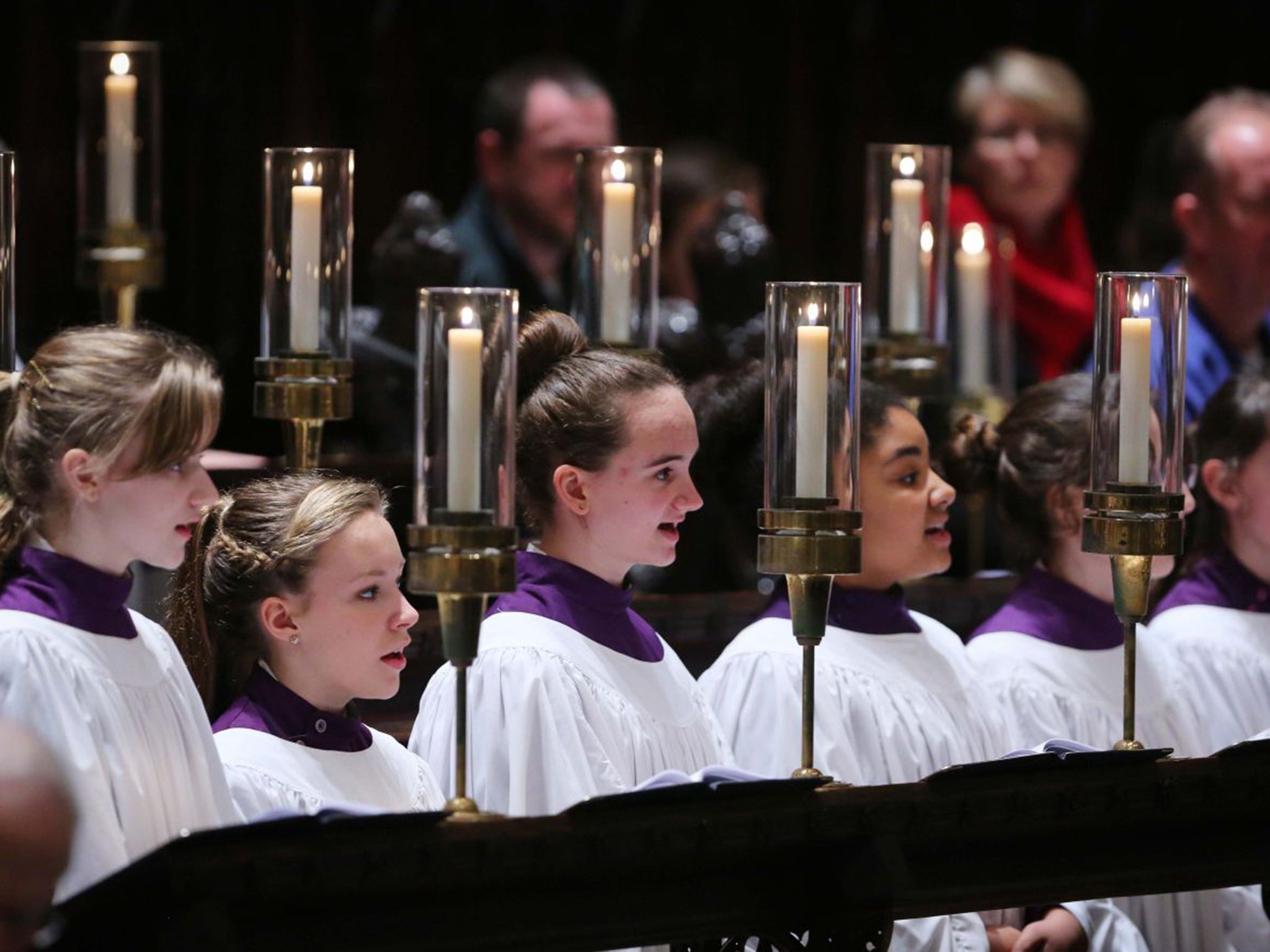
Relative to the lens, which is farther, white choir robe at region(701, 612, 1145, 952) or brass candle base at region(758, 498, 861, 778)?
white choir robe at region(701, 612, 1145, 952)

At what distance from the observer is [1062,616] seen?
4.25m

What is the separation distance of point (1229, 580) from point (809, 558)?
1.60m

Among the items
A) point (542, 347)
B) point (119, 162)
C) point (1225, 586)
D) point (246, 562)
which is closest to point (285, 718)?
point (246, 562)

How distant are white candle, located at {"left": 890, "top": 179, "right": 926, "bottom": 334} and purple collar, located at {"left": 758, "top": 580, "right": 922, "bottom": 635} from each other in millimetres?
1030

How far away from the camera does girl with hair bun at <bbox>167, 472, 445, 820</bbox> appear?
3266mm

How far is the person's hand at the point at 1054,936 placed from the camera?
150 inches

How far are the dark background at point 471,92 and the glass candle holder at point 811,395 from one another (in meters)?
3.19

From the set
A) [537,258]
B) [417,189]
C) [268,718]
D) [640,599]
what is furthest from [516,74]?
[268,718]

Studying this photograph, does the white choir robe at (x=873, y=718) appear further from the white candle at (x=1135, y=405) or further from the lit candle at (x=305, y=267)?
the lit candle at (x=305, y=267)

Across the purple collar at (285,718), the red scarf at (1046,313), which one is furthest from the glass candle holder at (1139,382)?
the red scarf at (1046,313)

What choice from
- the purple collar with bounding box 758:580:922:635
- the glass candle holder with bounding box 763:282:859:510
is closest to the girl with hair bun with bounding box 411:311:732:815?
the glass candle holder with bounding box 763:282:859:510

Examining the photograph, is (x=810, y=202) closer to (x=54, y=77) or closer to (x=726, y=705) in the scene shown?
(x=54, y=77)

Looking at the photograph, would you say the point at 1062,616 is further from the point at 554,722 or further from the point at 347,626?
the point at 347,626

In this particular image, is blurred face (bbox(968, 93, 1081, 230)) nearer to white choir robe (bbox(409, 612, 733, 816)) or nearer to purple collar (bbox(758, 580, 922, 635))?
purple collar (bbox(758, 580, 922, 635))
